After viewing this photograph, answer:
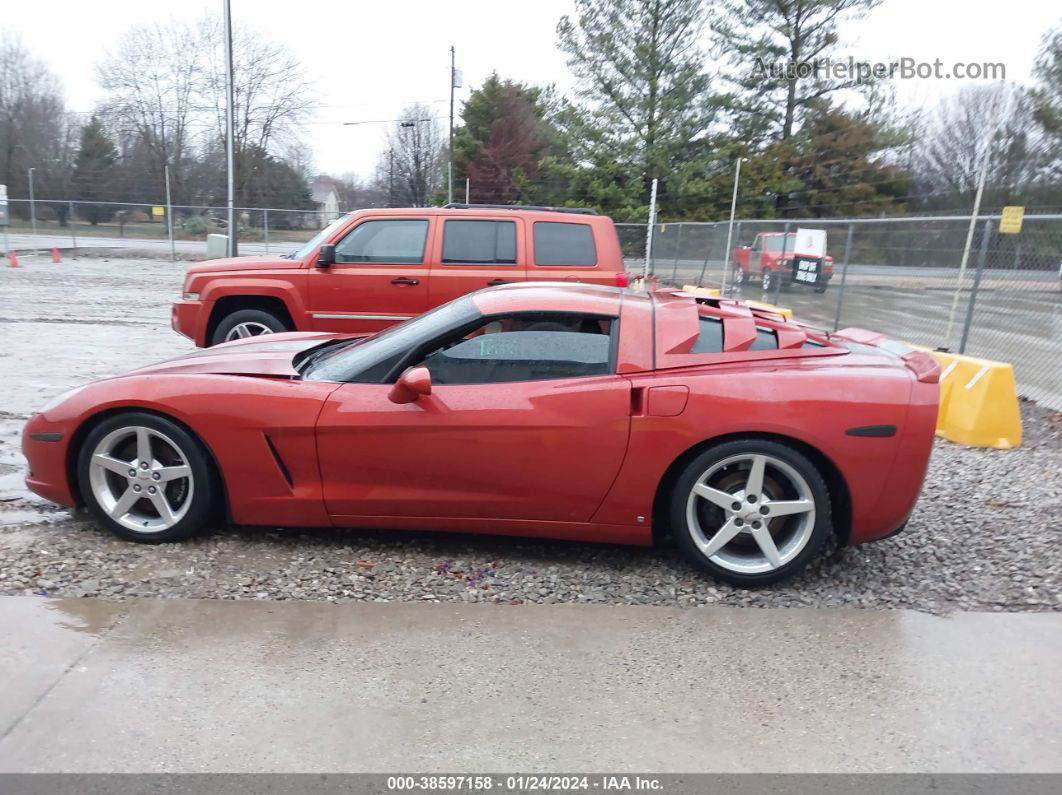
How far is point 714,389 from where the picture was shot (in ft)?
12.0

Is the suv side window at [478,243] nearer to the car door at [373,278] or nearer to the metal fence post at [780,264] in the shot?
the car door at [373,278]

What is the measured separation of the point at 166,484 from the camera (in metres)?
3.98

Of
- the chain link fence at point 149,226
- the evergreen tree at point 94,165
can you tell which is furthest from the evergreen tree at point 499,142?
the evergreen tree at point 94,165

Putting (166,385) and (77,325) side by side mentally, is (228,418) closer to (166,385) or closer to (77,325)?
(166,385)

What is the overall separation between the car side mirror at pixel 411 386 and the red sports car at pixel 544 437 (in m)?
0.01

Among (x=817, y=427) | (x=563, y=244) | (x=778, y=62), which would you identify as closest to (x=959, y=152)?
(x=778, y=62)

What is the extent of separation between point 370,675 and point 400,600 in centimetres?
61

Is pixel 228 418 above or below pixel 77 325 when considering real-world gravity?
above

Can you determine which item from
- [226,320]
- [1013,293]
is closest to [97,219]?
[226,320]

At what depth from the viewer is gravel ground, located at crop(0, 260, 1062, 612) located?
12.0ft

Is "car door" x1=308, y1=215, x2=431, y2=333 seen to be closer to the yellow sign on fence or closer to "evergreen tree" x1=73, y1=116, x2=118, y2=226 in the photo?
the yellow sign on fence

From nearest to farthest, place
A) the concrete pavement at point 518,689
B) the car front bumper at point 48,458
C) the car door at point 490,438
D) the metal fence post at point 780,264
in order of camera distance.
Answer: the concrete pavement at point 518,689
the car door at point 490,438
the car front bumper at point 48,458
the metal fence post at point 780,264

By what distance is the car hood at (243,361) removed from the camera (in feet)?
13.5

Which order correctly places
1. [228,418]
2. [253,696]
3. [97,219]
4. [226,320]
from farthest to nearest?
1. [97,219]
2. [226,320]
3. [228,418]
4. [253,696]
